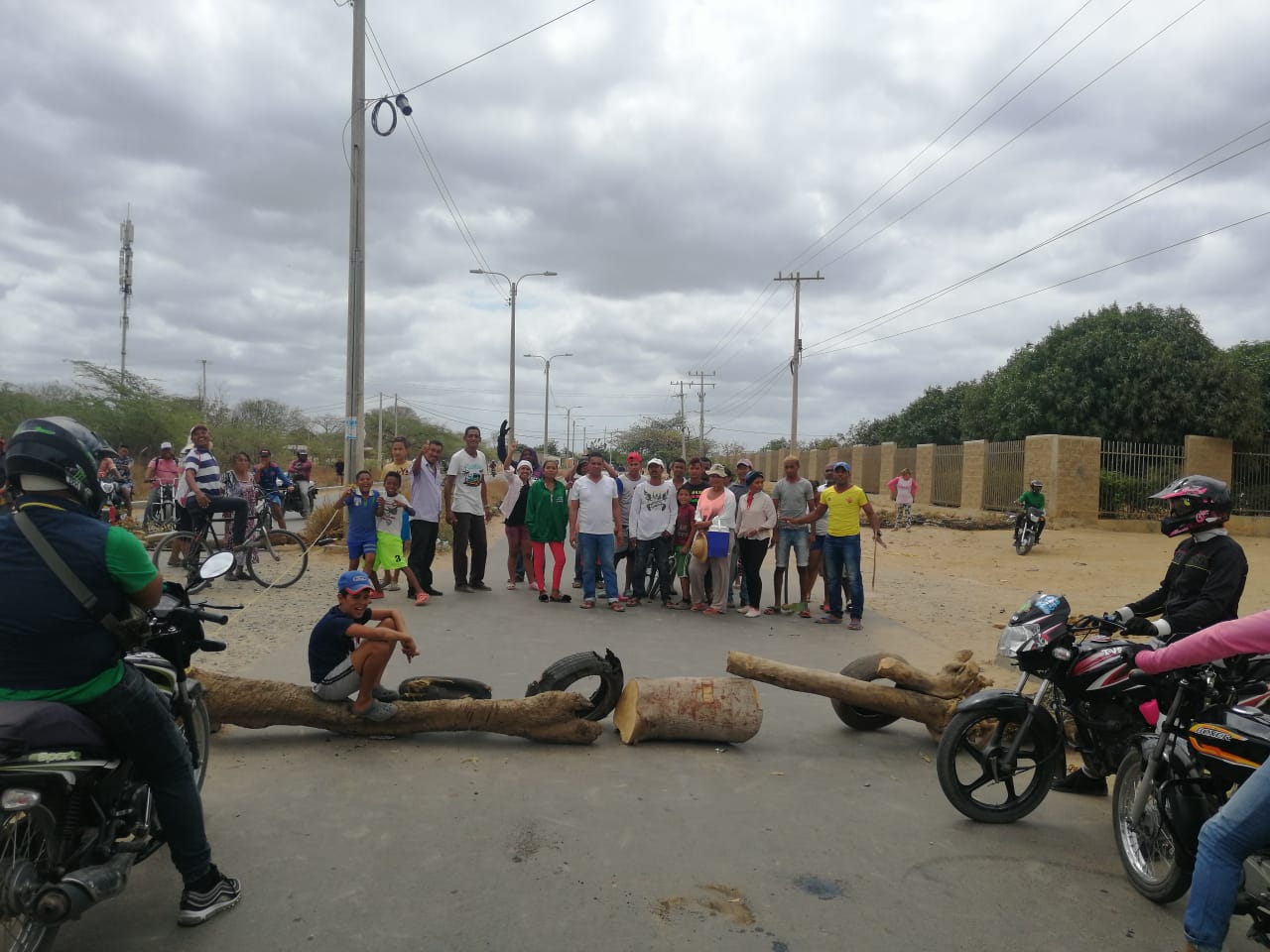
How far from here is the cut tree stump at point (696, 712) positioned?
535 cm

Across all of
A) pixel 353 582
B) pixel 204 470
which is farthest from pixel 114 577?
pixel 204 470

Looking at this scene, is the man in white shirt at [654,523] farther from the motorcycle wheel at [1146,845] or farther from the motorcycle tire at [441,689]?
the motorcycle wheel at [1146,845]

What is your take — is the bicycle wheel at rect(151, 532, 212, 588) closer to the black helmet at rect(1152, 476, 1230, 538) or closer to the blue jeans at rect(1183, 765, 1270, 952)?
the black helmet at rect(1152, 476, 1230, 538)

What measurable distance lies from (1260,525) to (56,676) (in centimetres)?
2502

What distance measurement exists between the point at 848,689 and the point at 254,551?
8181 mm

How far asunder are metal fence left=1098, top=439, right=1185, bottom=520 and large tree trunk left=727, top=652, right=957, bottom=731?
19269 millimetres

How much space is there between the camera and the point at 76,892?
266cm

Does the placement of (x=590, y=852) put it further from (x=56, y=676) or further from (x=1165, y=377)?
(x=1165, y=377)

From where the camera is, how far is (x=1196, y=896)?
2928 mm

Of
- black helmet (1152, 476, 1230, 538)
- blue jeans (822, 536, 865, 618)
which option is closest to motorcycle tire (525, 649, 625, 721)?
black helmet (1152, 476, 1230, 538)

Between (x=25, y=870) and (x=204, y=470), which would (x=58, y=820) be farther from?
(x=204, y=470)

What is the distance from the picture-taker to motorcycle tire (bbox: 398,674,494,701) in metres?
5.59

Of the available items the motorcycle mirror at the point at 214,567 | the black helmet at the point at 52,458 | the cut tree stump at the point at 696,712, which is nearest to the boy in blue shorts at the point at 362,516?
the cut tree stump at the point at 696,712

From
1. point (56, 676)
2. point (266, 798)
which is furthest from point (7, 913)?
point (266, 798)
